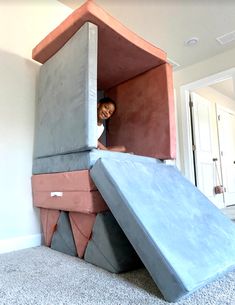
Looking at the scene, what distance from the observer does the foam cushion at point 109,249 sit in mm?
1236

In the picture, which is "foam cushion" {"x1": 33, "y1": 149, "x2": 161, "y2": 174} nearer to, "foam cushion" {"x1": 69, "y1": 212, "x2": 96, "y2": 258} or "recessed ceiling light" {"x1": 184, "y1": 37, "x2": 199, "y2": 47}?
"foam cushion" {"x1": 69, "y1": 212, "x2": 96, "y2": 258}

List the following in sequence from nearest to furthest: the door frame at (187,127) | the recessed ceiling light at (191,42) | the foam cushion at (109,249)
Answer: the foam cushion at (109,249) < the recessed ceiling light at (191,42) < the door frame at (187,127)

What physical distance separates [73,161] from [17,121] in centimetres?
70

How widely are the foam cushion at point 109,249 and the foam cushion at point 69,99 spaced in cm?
47

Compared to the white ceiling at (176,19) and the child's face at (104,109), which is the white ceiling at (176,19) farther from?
the child's face at (104,109)

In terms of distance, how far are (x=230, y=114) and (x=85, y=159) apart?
4.80m

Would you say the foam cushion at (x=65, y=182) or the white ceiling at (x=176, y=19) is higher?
the white ceiling at (x=176, y=19)

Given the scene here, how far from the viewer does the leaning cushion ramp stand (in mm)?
923

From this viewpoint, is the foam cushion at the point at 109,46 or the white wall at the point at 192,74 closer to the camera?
the foam cushion at the point at 109,46

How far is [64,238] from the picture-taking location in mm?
1612

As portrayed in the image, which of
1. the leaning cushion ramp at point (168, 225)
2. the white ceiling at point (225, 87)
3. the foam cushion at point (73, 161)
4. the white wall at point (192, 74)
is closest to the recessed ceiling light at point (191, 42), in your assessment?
the white wall at point (192, 74)

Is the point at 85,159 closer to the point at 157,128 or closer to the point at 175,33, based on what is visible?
the point at 157,128

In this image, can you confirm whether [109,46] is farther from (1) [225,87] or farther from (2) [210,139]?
(1) [225,87]

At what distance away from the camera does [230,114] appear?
5.31m
